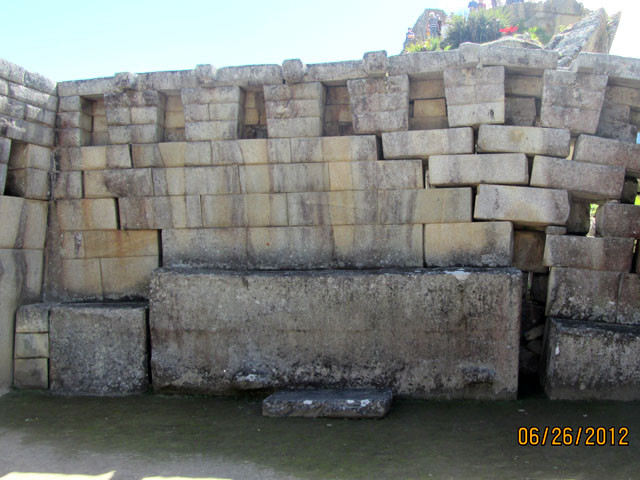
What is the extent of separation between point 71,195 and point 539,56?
5.63 m

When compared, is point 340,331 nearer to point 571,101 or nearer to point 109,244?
point 109,244

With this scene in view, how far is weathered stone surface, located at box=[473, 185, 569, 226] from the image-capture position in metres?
6.33

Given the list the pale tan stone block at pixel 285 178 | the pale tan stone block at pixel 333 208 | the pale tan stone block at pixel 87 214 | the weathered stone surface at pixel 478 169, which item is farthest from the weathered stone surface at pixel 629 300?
the pale tan stone block at pixel 87 214

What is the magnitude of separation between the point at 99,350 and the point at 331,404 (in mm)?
2822

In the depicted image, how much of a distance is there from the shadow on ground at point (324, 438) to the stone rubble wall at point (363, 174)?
4.23 ft

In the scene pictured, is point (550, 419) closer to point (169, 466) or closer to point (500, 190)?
point (500, 190)

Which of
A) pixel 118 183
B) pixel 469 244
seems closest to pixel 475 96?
pixel 469 244

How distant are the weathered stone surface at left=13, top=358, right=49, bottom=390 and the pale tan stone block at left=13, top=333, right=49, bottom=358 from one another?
0.19ft

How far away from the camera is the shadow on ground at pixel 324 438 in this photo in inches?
191

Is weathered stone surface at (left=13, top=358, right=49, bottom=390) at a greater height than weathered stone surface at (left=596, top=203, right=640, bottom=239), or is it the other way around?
weathered stone surface at (left=596, top=203, right=640, bottom=239)

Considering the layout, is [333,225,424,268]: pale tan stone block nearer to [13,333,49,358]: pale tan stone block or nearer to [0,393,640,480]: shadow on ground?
[0,393,640,480]: shadow on ground

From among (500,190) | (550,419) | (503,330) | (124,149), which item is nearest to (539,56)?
(500,190)

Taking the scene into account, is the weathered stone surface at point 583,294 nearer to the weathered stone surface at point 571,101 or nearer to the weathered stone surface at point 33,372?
the weathered stone surface at point 571,101

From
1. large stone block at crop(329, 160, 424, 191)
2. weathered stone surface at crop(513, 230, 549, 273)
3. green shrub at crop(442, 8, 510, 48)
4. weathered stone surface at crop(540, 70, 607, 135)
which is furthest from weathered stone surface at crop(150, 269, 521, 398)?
green shrub at crop(442, 8, 510, 48)
